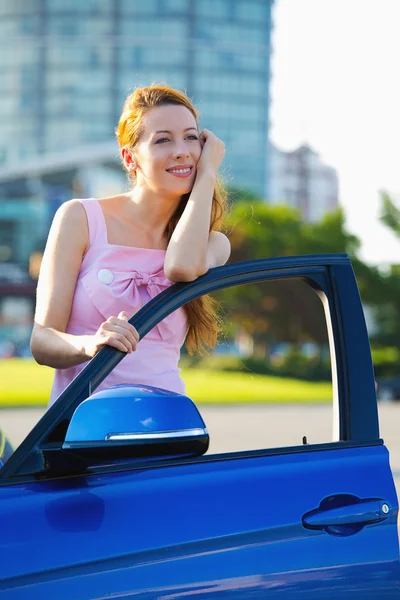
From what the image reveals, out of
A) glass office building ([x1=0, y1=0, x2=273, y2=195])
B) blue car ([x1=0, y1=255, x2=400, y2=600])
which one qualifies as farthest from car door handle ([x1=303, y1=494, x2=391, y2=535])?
glass office building ([x1=0, y1=0, x2=273, y2=195])

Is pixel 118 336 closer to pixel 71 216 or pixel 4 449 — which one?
pixel 71 216

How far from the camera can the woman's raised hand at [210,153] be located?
92.7 inches

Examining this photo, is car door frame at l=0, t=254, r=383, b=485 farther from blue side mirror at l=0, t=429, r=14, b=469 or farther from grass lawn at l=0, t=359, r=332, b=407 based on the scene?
grass lawn at l=0, t=359, r=332, b=407

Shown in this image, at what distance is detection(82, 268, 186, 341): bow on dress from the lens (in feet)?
7.24

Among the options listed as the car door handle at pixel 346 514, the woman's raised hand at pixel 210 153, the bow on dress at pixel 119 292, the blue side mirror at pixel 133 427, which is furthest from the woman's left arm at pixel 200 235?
the car door handle at pixel 346 514

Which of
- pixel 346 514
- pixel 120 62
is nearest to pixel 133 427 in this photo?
pixel 346 514

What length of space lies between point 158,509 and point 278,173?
97756 mm

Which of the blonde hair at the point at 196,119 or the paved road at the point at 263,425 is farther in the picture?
the paved road at the point at 263,425

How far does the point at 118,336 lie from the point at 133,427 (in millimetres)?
249

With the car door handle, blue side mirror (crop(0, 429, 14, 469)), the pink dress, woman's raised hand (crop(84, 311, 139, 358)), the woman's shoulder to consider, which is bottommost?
the car door handle

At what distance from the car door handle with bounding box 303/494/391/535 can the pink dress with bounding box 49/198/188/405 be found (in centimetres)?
54

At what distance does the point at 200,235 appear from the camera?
224 cm

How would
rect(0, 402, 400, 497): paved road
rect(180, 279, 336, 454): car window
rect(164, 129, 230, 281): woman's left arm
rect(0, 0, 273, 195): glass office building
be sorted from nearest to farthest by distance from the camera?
rect(164, 129, 230, 281): woman's left arm → rect(0, 402, 400, 497): paved road → rect(180, 279, 336, 454): car window → rect(0, 0, 273, 195): glass office building

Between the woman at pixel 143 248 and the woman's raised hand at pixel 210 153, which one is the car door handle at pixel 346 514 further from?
the woman's raised hand at pixel 210 153
